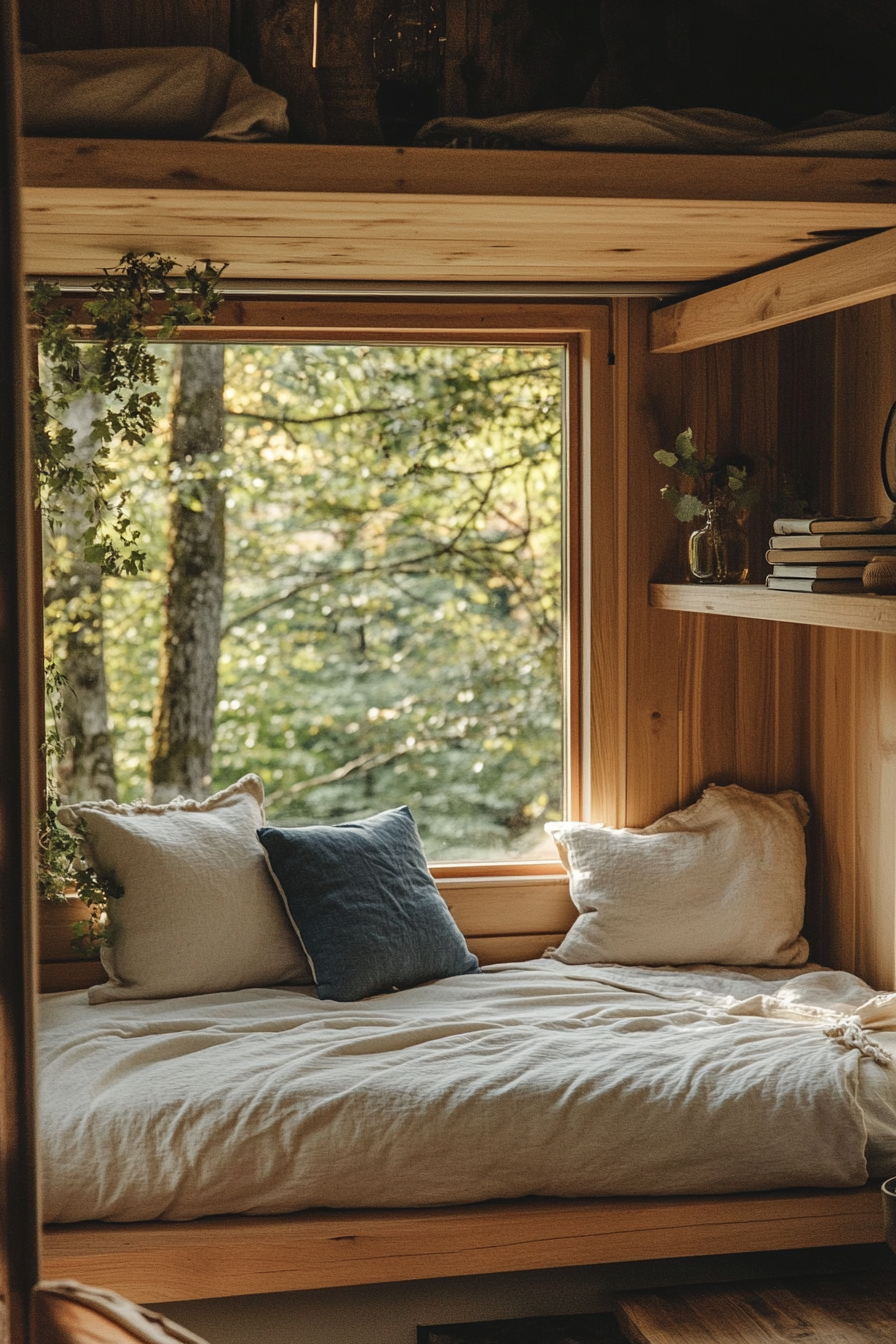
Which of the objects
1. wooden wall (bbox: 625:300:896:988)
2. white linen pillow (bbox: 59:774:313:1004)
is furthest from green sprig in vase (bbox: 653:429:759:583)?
white linen pillow (bbox: 59:774:313:1004)

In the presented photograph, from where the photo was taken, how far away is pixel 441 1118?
2092 millimetres

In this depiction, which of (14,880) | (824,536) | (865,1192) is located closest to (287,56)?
(824,536)

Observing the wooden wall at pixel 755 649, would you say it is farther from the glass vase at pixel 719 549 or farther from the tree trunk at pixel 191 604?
the tree trunk at pixel 191 604

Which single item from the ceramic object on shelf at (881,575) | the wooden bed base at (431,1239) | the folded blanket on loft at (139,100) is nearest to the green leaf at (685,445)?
the ceramic object on shelf at (881,575)

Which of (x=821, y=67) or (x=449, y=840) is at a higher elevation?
(x=821, y=67)

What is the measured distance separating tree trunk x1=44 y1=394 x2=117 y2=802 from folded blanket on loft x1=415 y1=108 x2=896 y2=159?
52.6 inches

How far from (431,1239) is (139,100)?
1.91m

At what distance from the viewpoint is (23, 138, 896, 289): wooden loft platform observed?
6.51 ft

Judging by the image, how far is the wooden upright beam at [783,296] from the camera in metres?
2.19

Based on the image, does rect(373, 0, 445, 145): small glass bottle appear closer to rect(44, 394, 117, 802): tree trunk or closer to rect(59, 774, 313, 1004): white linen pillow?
rect(44, 394, 117, 802): tree trunk

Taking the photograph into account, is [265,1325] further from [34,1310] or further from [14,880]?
[14,880]

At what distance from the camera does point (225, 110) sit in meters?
2.06

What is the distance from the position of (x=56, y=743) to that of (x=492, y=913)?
1084mm

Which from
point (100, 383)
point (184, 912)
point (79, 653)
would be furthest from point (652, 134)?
point (79, 653)
